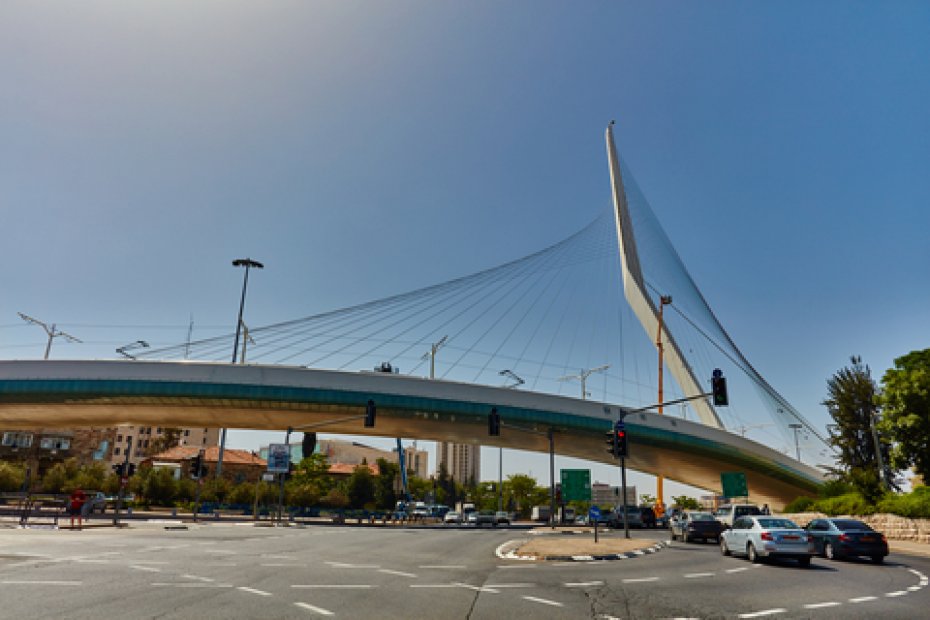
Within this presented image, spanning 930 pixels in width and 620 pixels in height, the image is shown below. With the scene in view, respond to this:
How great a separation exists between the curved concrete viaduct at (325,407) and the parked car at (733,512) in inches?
636

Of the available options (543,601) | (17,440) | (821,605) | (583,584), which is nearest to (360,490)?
(17,440)

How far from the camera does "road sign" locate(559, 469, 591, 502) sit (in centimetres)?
4031

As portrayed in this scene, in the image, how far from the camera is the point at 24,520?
27.0 metres

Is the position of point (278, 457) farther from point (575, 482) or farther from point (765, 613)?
point (765, 613)

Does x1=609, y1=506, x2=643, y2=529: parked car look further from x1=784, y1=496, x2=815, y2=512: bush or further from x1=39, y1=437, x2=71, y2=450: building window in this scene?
x1=39, y1=437, x2=71, y2=450: building window

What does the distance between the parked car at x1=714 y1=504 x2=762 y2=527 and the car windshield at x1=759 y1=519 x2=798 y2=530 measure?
880 centimetres

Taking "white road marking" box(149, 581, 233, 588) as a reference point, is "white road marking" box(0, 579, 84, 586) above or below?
above

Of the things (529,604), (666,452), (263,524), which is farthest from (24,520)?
(666,452)

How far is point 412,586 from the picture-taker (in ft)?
36.4

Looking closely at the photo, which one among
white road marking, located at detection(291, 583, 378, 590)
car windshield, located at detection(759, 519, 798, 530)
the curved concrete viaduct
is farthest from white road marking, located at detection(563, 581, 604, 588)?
the curved concrete viaduct

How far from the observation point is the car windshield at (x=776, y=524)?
55.9 feet

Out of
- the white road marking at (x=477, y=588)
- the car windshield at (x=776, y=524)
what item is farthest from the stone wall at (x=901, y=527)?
the white road marking at (x=477, y=588)

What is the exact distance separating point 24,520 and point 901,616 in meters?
33.2

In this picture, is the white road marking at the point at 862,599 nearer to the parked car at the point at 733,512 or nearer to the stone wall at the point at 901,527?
the parked car at the point at 733,512
